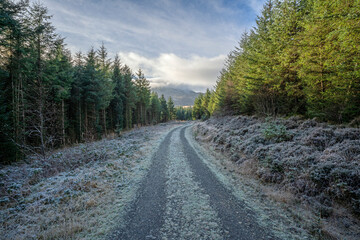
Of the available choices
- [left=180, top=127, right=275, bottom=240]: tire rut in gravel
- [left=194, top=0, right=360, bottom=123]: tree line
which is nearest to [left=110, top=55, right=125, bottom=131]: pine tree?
[left=194, top=0, right=360, bottom=123]: tree line

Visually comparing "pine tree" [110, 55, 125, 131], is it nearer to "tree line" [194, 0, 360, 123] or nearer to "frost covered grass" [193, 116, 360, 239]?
"tree line" [194, 0, 360, 123]

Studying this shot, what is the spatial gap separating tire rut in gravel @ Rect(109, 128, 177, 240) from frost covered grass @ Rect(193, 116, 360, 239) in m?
3.92

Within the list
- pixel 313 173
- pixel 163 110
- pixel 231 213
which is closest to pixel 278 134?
pixel 313 173

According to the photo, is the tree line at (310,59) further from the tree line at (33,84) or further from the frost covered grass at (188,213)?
the tree line at (33,84)

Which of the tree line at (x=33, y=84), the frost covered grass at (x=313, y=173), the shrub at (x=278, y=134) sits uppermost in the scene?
the tree line at (x=33, y=84)

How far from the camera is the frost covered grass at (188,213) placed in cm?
360

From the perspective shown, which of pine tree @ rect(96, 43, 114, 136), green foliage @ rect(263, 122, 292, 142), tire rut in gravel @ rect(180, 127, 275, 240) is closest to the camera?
tire rut in gravel @ rect(180, 127, 275, 240)

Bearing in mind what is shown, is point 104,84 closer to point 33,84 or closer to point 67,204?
point 33,84

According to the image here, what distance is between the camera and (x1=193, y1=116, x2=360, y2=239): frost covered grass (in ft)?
13.2

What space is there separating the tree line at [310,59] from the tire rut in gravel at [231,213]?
8416 millimetres

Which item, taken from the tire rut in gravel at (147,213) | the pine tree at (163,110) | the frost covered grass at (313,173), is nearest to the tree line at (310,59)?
the frost covered grass at (313,173)

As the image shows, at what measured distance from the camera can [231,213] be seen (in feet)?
14.4

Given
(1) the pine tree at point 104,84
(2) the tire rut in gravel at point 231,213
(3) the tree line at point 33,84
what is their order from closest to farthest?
(2) the tire rut in gravel at point 231,213 → (3) the tree line at point 33,84 → (1) the pine tree at point 104,84

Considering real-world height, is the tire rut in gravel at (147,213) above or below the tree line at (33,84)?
below
